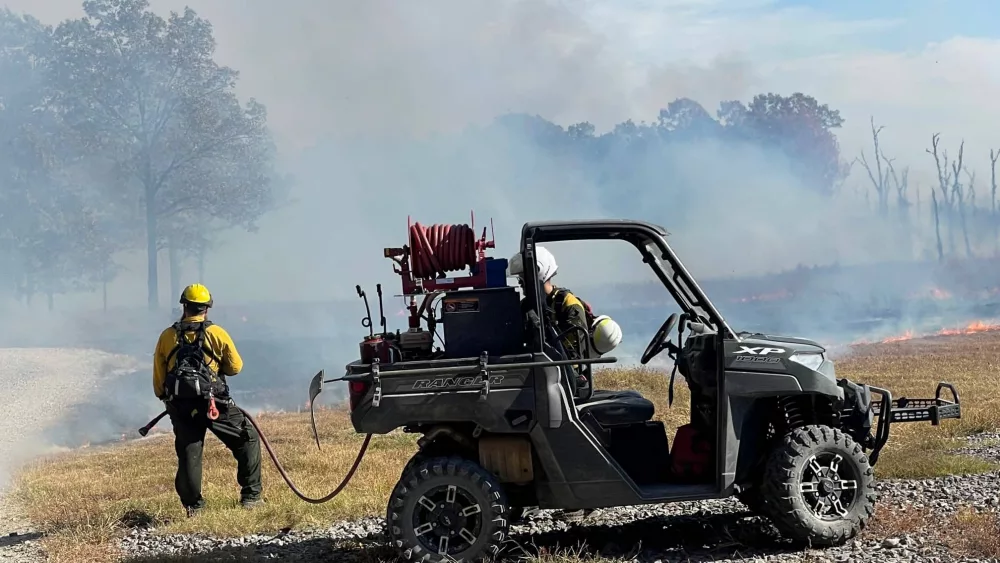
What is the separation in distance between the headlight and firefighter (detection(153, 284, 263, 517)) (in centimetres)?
474

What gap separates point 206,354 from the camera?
8820 millimetres

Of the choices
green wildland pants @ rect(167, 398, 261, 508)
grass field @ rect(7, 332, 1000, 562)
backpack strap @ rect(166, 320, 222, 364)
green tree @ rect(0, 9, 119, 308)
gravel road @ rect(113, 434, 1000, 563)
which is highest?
green tree @ rect(0, 9, 119, 308)

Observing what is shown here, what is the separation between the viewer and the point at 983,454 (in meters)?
9.41

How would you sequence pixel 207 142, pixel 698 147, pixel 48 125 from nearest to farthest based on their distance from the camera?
pixel 48 125
pixel 207 142
pixel 698 147

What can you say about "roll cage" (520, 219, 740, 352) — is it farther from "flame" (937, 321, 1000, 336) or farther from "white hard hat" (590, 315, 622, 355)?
"flame" (937, 321, 1000, 336)

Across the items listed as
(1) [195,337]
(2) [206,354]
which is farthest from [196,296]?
(2) [206,354]

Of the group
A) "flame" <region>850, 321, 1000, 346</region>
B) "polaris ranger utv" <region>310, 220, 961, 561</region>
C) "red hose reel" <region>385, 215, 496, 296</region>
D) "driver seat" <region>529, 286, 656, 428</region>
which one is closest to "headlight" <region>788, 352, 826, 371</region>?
"polaris ranger utv" <region>310, 220, 961, 561</region>

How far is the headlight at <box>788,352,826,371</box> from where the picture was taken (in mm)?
6410

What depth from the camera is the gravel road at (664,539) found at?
20.8ft

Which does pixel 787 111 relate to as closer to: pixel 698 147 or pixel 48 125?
pixel 698 147

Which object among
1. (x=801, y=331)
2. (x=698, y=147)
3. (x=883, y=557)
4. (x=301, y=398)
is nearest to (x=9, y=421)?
(x=301, y=398)

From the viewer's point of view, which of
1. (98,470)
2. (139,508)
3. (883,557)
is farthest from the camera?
(98,470)

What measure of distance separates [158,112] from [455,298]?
33.6 metres

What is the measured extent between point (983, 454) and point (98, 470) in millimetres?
Result: 10282
